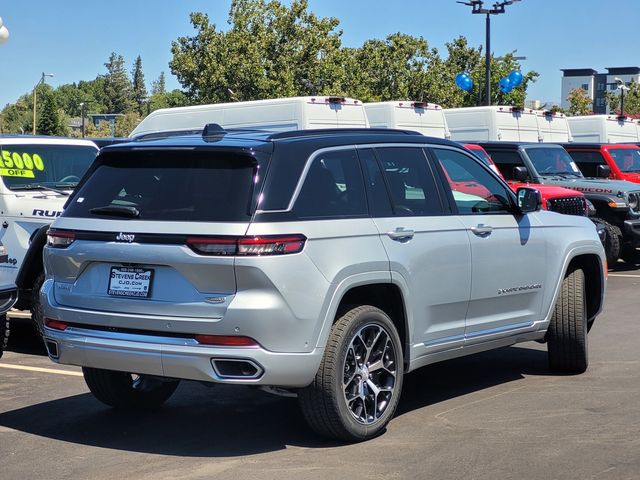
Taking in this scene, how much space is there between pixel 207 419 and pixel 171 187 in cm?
173

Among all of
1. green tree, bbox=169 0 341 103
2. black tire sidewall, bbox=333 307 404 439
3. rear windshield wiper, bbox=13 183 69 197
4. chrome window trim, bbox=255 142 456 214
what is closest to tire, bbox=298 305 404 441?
black tire sidewall, bbox=333 307 404 439

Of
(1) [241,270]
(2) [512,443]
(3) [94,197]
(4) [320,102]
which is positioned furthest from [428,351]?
(4) [320,102]

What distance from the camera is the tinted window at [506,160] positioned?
54.8 feet

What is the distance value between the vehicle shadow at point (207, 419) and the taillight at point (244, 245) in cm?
123

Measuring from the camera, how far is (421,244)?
6492 mm

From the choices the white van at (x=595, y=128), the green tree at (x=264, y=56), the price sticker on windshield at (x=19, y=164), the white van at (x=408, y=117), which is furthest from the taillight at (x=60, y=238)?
the green tree at (x=264, y=56)

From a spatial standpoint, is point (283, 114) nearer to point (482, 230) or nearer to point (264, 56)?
point (482, 230)

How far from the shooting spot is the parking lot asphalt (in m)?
5.52

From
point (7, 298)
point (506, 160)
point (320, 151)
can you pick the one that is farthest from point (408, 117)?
point (320, 151)

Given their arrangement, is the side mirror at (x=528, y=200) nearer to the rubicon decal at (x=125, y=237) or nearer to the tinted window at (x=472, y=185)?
the tinted window at (x=472, y=185)

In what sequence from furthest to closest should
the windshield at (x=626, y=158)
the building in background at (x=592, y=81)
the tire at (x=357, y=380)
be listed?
the building in background at (x=592, y=81)
the windshield at (x=626, y=158)
the tire at (x=357, y=380)

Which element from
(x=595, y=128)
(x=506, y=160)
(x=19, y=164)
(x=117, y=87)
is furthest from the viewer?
(x=117, y=87)

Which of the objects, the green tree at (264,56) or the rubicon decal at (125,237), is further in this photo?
the green tree at (264,56)

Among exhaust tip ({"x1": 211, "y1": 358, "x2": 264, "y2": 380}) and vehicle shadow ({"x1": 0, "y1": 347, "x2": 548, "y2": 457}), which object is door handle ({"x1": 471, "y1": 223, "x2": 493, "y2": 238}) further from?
exhaust tip ({"x1": 211, "y1": 358, "x2": 264, "y2": 380})
